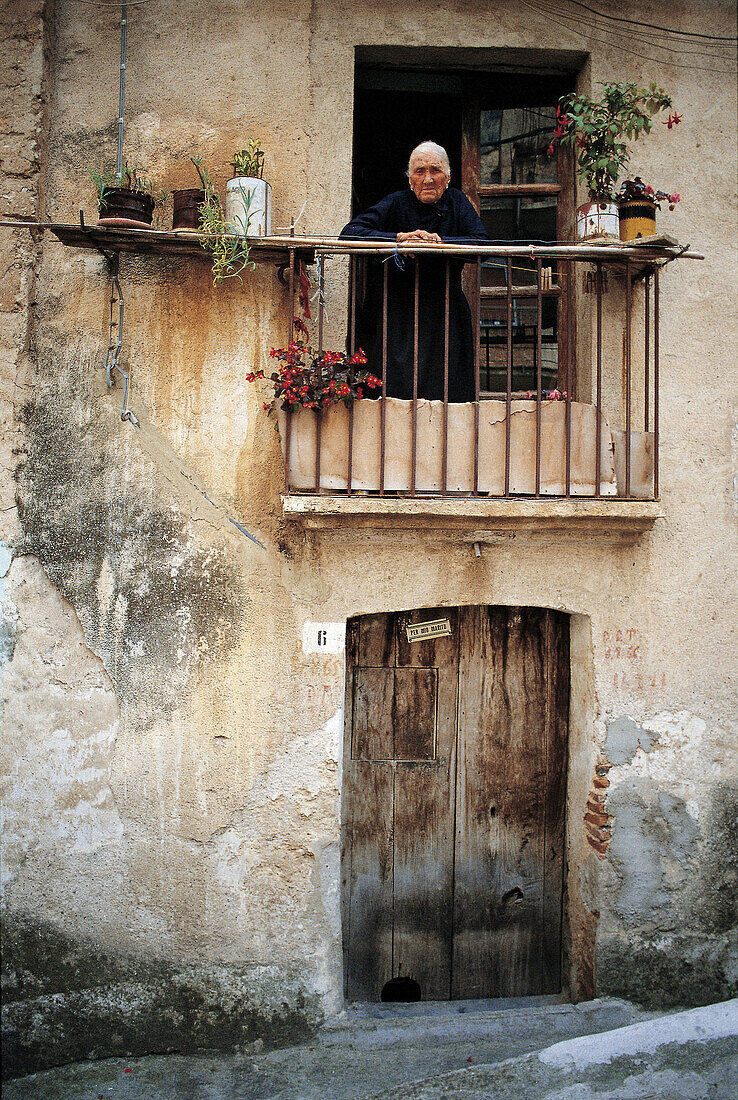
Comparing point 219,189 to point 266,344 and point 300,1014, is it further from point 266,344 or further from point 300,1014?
point 300,1014

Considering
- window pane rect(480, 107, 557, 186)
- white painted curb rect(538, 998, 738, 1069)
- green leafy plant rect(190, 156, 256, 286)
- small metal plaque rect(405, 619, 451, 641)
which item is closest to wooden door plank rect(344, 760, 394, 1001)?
small metal plaque rect(405, 619, 451, 641)

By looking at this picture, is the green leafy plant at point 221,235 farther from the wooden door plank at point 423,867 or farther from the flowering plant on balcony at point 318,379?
the wooden door plank at point 423,867

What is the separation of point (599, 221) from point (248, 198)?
1586 mm

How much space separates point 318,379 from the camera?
322 centimetres

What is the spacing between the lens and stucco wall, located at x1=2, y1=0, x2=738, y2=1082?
11.4 ft

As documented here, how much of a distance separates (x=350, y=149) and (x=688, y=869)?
3745 mm


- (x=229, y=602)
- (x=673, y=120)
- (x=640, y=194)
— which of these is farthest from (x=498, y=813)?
(x=673, y=120)

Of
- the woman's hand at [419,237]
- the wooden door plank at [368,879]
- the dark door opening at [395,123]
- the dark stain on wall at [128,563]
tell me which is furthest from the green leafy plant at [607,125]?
the wooden door plank at [368,879]

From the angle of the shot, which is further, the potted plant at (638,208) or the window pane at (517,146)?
the window pane at (517,146)

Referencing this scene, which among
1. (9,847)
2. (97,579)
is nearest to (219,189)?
(97,579)

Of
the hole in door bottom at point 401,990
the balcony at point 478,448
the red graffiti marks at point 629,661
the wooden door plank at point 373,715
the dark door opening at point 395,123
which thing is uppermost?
the dark door opening at point 395,123

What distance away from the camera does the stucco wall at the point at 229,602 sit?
3.47 metres

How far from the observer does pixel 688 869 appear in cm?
360

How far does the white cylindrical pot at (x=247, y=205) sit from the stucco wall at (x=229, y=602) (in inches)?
8.3
